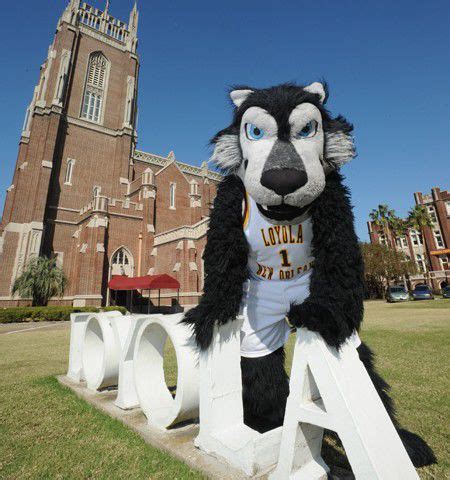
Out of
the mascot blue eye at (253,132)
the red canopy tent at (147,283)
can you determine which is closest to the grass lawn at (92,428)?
the mascot blue eye at (253,132)

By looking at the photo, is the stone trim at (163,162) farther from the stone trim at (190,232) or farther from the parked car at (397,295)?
the parked car at (397,295)

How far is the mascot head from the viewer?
158 cm

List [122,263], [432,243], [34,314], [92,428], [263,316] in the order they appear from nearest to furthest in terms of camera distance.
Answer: [263,316], [92,428], [34,314], [122,263], [432,243]

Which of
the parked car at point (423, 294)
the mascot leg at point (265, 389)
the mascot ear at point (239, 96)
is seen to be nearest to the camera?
the mascot ear at point (239, 96)

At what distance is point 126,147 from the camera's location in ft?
85.9

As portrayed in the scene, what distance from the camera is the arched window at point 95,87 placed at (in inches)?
1025

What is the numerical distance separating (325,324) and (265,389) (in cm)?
104

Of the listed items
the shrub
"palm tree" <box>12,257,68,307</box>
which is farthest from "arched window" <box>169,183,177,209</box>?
the shrub

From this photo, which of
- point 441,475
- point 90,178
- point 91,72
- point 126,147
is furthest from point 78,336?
point 91,72

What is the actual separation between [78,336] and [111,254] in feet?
58.7

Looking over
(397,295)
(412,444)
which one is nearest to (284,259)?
(412,444)

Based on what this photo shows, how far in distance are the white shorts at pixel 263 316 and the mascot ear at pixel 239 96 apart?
130 centimetres

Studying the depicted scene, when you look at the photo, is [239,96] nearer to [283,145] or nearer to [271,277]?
[283,145]

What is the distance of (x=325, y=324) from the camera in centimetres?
145
